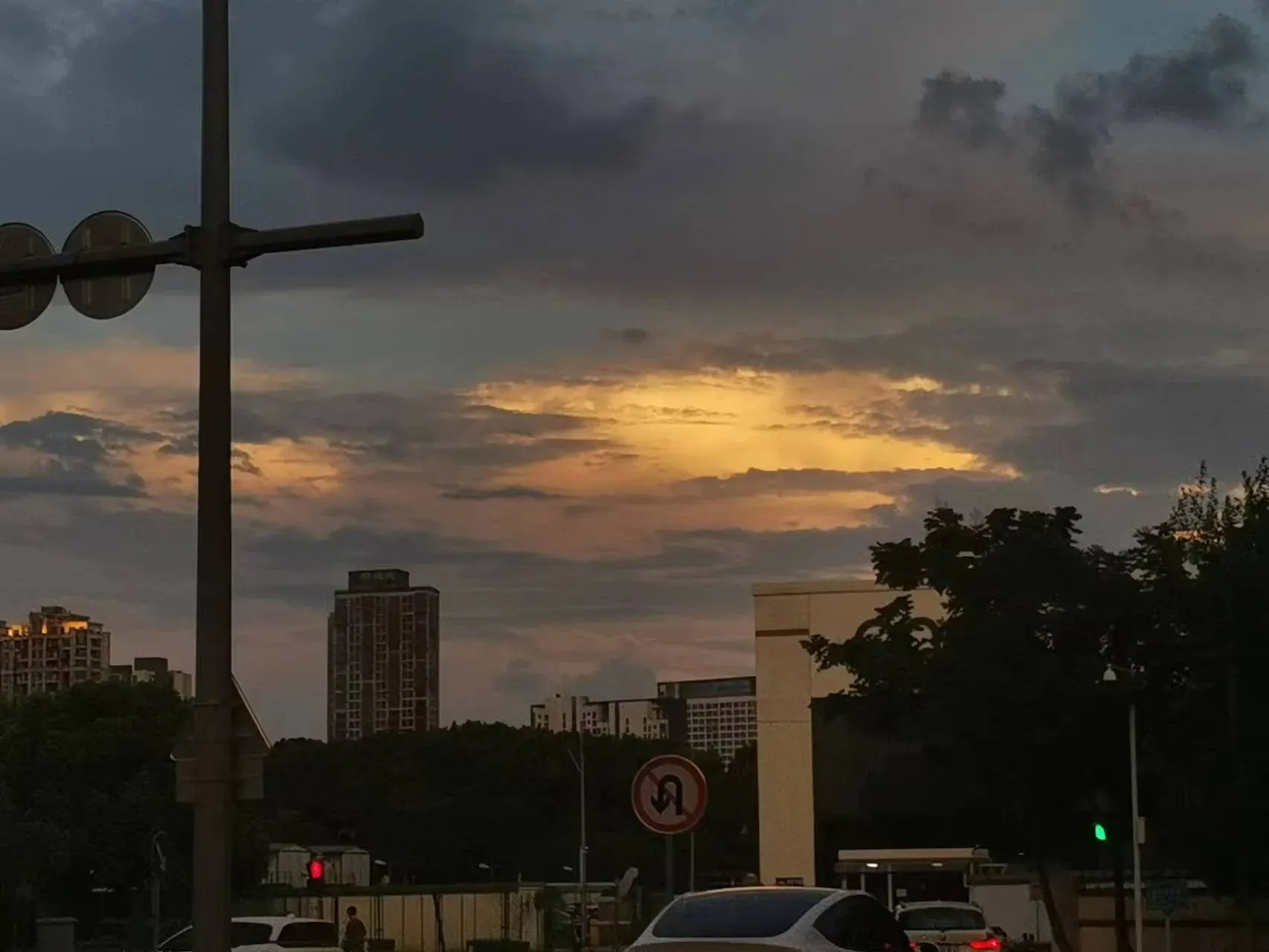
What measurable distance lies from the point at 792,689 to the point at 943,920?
36376 mm

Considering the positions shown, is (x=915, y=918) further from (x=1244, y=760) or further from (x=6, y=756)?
(x=6, y=756)

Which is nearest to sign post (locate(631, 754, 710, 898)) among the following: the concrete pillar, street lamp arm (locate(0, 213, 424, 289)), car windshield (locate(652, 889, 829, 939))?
car windshield (locate(652, 889, 829, 939))

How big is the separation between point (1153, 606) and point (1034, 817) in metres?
4.73

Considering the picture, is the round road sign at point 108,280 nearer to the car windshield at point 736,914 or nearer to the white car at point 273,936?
the car windshield at point 736,914

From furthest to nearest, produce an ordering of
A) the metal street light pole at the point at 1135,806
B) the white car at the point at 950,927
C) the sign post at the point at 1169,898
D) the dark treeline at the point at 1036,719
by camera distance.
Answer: the dark treeline at the point at 1036,719 < the metal street light pole at the point at 1135,806 < the sign post at the point at 1169,898 < the white car at the point at 950,927

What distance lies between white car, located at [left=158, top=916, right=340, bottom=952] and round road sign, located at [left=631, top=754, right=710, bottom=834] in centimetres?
2038

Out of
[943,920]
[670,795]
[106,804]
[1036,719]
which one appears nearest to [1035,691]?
[1036,719]

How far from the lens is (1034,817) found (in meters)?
41.6

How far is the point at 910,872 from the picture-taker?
69625 millimetres

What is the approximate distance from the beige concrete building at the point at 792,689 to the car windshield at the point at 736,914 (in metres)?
53.1

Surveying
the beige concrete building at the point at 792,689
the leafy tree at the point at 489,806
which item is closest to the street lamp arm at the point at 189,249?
the beige concrete building at the point at 792,689

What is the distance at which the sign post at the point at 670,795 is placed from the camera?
17.3 meters

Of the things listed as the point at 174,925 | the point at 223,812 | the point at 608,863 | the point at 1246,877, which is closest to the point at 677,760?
the point at 223,812

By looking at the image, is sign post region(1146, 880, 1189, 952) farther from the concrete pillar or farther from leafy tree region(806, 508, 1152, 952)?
the concrete pillar
